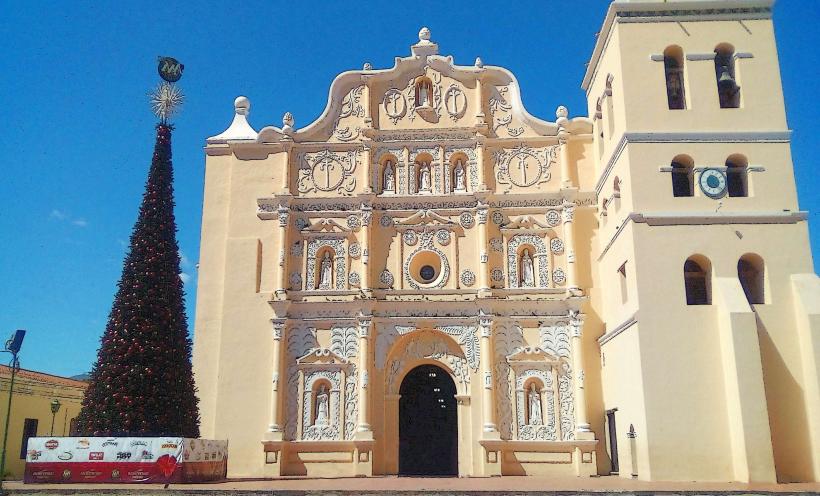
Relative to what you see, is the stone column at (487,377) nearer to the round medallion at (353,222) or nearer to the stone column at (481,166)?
the stone column at (481,166)

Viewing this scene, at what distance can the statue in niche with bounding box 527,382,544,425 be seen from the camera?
21031 millimetres

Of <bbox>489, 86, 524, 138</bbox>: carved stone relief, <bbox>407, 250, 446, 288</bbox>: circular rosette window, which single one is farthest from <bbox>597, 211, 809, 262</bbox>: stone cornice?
<bbox>407, 250, 446, 288</bbox>: circular rosette window

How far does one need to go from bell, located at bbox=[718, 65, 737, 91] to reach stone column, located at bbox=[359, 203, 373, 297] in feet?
32.0

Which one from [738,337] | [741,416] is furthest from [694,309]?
[741,416]

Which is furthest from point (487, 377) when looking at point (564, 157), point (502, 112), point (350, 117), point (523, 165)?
point (350, 117)

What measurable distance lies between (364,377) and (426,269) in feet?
11.9

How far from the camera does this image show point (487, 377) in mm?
21078

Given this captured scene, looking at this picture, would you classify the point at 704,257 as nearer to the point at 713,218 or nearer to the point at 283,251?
the point at 713,218

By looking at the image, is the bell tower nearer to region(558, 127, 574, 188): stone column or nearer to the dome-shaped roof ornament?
region(558, 127, 574, 188): stone column

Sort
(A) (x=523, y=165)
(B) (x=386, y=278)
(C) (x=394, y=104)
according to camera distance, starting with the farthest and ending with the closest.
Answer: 1. (C) (x=394, y=104)
2. (A) (x=523, y=165)
3. (B) (x=386, y=278)

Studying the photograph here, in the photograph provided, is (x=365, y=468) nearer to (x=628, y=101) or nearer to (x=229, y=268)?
(x=229, y=268)

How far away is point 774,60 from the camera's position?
19.4 m

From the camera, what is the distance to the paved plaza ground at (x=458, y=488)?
48.4 ft

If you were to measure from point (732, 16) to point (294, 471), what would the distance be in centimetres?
1611
